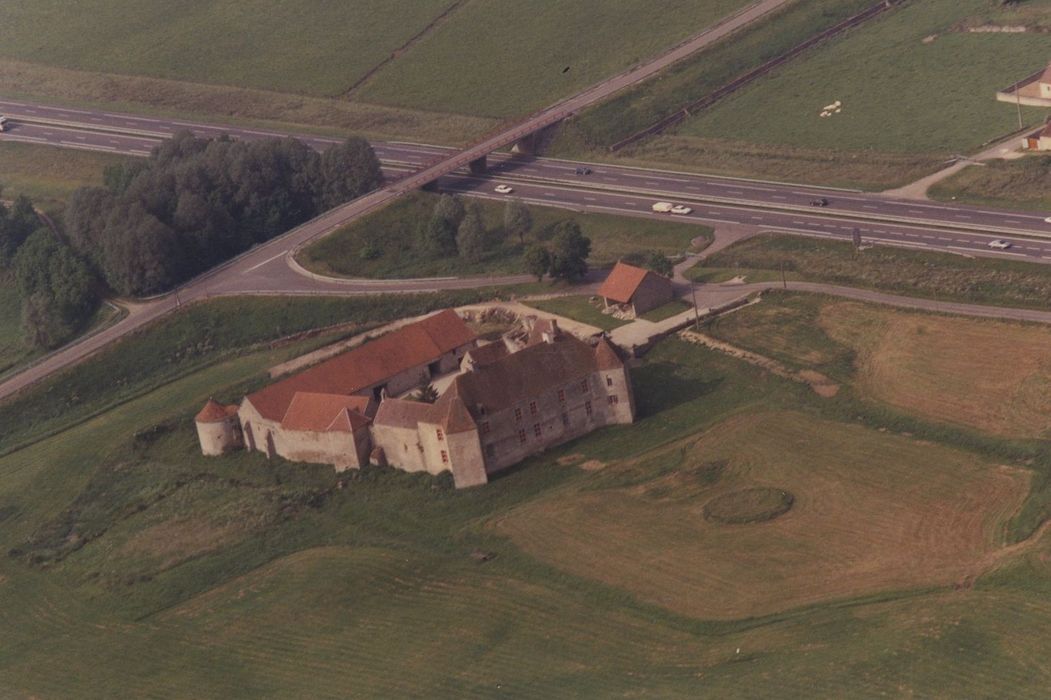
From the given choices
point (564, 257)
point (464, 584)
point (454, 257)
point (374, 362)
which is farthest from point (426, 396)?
point (454, 257)

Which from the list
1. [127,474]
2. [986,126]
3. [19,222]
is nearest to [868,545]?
[127,474]

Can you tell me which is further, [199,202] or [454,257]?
[199,202]

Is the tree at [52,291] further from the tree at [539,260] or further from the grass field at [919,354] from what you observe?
the grass field at [919,354]

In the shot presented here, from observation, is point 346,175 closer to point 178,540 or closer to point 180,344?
point 180,344

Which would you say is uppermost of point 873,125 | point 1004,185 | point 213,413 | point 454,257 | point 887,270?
point 873,125

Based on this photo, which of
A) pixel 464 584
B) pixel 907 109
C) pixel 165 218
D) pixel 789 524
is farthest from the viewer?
pixel 907 109

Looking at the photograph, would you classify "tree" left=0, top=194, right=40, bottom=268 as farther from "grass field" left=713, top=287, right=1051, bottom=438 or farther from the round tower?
"grass field" left=713, top=287, right=1051, bottom=438

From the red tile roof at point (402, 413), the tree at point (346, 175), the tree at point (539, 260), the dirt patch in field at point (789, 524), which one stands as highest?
the tree at point (346, 175)

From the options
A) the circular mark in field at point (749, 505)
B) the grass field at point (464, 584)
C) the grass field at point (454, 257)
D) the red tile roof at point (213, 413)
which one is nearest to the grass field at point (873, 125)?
the grass field at point (454, 257)
